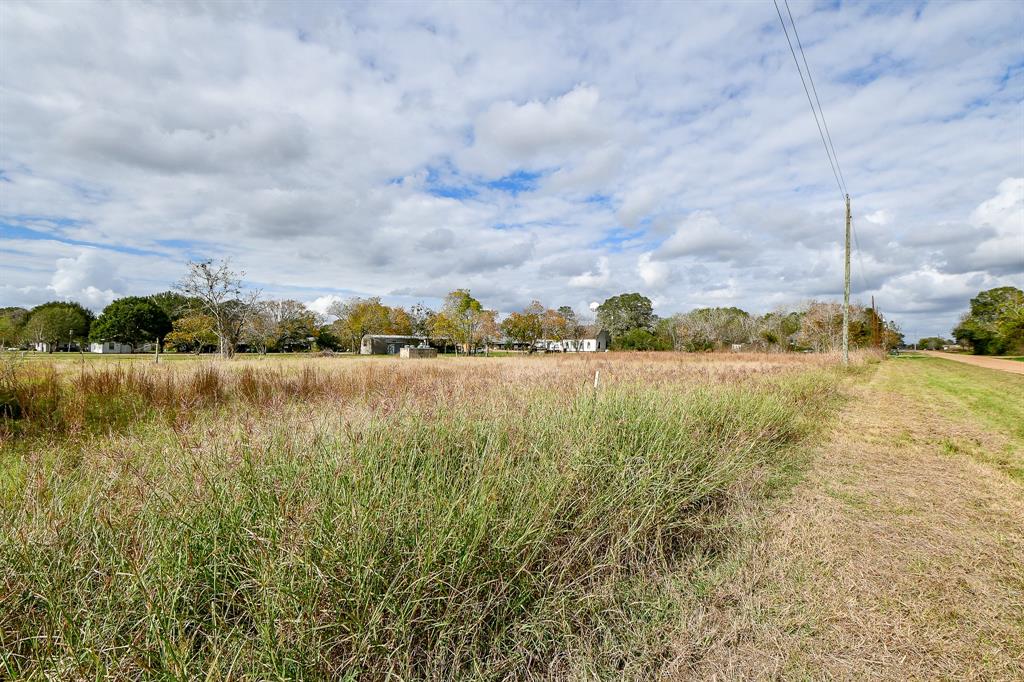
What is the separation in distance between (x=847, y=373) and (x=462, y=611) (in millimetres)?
22319

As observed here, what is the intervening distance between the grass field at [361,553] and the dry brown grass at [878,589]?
0.89 ft

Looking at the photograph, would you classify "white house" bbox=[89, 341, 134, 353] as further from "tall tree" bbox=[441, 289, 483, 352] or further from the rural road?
the rural road

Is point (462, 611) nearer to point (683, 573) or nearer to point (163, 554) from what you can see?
point (163, 554)

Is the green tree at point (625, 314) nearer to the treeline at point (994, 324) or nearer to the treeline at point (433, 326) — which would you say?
the treeline at point (433, 326)

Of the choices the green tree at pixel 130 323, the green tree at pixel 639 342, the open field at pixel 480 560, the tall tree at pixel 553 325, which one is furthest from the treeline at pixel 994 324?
the green tree at pixel 130 323

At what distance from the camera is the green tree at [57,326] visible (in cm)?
5006

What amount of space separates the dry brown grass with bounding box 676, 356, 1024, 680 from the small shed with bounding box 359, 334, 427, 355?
2478 inches

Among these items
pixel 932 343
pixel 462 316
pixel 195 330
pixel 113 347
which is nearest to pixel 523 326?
pixel 462 316

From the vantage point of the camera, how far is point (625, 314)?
8631 cm

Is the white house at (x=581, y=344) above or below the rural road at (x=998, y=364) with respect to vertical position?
above

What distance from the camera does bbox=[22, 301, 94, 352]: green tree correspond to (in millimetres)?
50062

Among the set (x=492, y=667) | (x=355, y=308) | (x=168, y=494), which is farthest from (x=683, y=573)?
(x=355, y=308)

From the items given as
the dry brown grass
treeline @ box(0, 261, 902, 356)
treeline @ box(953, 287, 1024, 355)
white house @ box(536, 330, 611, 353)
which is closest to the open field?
the dry brown grass

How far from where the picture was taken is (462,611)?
218 centimetres
